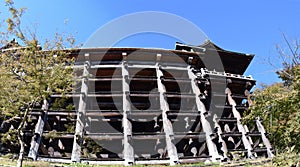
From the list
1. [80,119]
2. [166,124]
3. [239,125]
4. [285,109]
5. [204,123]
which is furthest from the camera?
[239,125]

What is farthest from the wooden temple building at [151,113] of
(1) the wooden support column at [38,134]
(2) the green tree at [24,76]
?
(2) the green tree at [24,76]

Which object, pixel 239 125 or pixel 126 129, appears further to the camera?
pixel 239 125

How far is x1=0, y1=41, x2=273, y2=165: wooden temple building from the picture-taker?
10.5 meters

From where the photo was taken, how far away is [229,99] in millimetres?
14398

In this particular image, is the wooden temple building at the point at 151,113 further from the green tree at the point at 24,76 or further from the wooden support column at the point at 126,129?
the green tree at the point at 24,76

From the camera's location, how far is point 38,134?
10234mm

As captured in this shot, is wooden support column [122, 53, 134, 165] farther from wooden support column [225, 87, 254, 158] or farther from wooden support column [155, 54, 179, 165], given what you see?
wooden support column [225, 87, 254, 158]

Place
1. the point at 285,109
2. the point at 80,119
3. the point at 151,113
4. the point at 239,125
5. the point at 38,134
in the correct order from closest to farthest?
1. the point at 285,109
2. the point at 38,134
3. the point at 80,119
4. the point at 151,113
5. the point at 239,125

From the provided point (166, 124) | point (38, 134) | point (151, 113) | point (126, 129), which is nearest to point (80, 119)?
point (38, 134)

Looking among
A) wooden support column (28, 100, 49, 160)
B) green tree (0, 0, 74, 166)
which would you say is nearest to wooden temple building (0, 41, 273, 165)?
wooden support column (28, 100, 49, 160)

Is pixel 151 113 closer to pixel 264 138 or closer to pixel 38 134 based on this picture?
pixel 38 134

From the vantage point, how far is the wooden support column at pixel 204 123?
10.5 metres

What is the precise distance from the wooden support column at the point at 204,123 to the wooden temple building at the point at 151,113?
47 mm

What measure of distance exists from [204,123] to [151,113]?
279 cm
